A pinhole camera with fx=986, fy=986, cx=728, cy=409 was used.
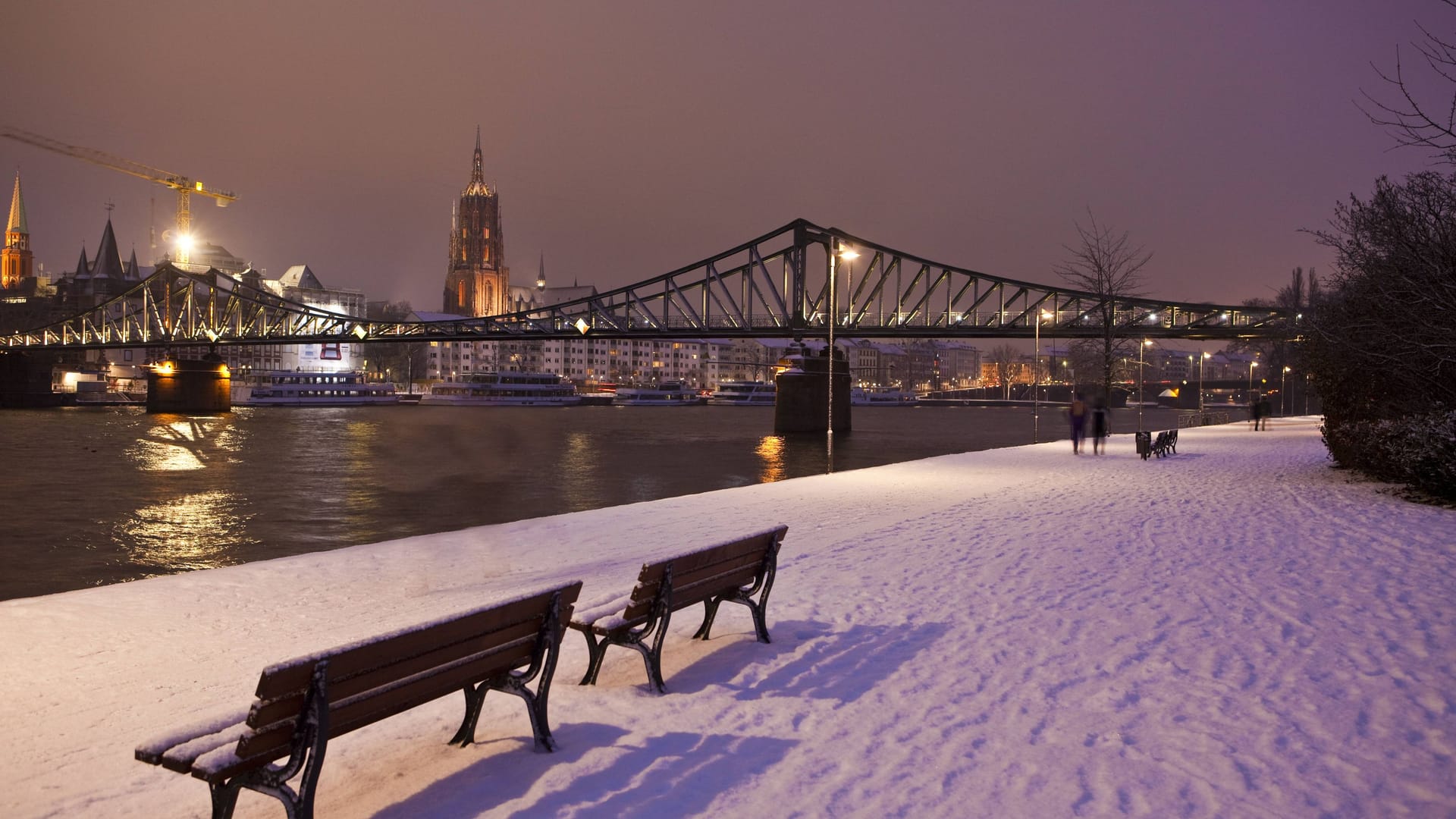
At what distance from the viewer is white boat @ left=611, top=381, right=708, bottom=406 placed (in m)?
130

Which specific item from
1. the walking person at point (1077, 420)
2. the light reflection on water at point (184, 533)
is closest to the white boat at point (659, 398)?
the walking person at point (1077, 420)

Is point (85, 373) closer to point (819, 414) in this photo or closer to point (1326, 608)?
point (819, 414)

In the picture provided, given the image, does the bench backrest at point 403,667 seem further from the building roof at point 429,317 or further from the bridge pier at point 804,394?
the building roof at point 429,317

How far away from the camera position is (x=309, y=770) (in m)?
4.02

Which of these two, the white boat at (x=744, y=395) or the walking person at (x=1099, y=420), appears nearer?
the walking person at (x=1099, y=420)

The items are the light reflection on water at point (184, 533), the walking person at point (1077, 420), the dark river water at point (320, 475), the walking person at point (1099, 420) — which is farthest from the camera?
the walking person at point (1077, 420)

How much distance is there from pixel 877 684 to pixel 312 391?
124889 mm

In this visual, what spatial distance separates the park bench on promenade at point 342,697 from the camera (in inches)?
151

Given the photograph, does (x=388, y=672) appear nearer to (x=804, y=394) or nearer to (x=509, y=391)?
(x=804, y=394)

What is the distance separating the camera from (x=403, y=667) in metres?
4.43

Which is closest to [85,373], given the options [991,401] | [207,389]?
[207,389]

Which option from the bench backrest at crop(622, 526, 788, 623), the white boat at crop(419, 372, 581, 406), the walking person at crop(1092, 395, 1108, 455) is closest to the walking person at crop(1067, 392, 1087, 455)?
Answer: the walking person at crop(1092, 395, 1108, 455)

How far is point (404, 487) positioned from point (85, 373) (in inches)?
5250

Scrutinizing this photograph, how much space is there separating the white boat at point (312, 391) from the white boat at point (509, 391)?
6368 millimetres
